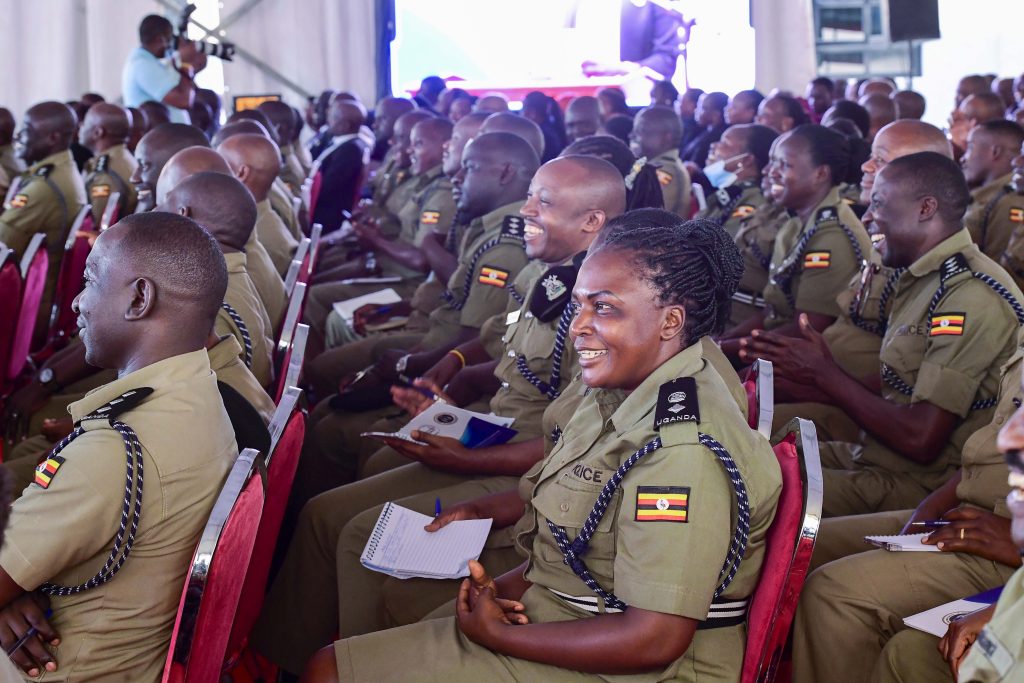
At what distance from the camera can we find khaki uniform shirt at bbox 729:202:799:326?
13.4 ft

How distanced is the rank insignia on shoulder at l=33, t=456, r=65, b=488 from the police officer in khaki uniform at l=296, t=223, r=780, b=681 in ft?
1.75

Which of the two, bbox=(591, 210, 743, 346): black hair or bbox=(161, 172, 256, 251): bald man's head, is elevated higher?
bbox=(161, 172, 256, 251): bald man's head

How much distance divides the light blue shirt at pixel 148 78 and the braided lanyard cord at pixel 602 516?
5.87 metres

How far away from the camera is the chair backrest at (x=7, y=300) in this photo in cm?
313

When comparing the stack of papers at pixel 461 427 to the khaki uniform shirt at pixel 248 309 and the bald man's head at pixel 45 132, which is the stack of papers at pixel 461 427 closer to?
the khaki uniform shirt at pixel 248 309

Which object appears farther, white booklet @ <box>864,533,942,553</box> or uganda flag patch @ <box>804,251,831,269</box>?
uganda flag patch @ <box>804,251,831,269</box>

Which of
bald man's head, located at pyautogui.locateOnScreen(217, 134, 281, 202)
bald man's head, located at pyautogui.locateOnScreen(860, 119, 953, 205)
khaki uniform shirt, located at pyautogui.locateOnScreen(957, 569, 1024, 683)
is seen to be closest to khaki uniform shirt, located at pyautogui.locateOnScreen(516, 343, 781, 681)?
khaki uniform shirt, located at pyautogui.locateOnScreen(957, 569, 1024, 683)

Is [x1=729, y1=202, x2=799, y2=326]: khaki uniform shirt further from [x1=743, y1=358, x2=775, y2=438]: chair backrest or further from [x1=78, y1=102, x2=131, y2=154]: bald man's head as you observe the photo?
[x1=78, y1=102, x2=131, y2=154]: bald man's head

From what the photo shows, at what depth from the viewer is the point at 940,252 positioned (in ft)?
8.81

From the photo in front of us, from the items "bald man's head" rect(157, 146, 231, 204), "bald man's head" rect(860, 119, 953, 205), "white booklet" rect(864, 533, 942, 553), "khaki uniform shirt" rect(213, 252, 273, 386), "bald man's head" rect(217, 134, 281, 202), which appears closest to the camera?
"white booklet" rect(864, 533, 942, 553)

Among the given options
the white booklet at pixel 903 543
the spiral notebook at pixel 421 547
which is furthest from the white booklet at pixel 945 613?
the spiral notebook at pixel 421 547

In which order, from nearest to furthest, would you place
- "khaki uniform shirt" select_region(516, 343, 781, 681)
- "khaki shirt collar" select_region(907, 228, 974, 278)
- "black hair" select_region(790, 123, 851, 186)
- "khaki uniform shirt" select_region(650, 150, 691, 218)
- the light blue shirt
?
1. "khaki uniform shirt" select_region(516, 343, 781, 681)
2. "khaki shirt collar" select_region(907, 228, 974, 278)
3. "black hair" select_region(790, 123, 851, 186)
4. "khaki uniform shirt" select_region(650, 150, 691, 218)
5. the light blue shirt

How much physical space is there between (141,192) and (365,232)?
1.15 metres

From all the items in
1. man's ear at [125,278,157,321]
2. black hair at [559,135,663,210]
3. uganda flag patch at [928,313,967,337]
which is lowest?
uganda flag patch at [928,313,967,337]
